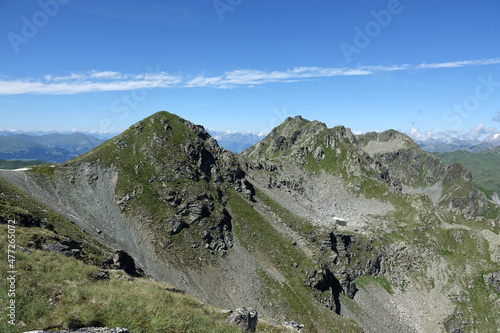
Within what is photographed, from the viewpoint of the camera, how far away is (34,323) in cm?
1197

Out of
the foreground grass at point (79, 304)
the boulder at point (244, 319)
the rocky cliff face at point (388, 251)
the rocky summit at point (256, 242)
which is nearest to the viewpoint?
the foreground grass at point (79, 304)

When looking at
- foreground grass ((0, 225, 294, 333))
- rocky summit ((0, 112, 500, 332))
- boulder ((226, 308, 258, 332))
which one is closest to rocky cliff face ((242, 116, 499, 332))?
rocky summit ((0, 112, 500, 332))

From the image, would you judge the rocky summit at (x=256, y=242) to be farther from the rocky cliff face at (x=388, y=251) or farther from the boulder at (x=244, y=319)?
the boulder at (x=244, y=319)

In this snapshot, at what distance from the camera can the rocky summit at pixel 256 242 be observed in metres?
83.8

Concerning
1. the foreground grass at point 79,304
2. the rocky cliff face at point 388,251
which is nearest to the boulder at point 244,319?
the foreground grass at point 79,304

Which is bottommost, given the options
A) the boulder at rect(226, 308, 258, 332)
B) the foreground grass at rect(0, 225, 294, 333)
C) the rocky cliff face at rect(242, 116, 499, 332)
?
the rocky cliff face at rect(242, 116, 499, 332)

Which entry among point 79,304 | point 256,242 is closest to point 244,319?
point 79,304

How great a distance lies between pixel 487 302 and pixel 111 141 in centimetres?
19160

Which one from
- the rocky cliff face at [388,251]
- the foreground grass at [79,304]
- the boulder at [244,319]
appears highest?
the foreground grass at [79,304]

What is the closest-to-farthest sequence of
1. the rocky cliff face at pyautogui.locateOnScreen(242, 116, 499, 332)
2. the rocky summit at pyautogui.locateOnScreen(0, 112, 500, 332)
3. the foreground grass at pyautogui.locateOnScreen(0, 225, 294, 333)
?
the foreground grass at pyautogui.locateOnScreen(0, 225, 294, 333), the rocky summit at pyautogui.locateOnScreen(0, 112, 500, 332), the rocky cliff face at pyautogui.locateOnScreen(242, 116, 499, 332)

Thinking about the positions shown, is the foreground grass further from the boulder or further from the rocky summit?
the rocky summit

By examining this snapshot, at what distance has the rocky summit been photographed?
8375 centimetres

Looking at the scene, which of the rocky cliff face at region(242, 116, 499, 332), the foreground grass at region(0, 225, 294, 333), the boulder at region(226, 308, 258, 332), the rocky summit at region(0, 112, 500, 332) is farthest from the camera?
the rocky cliff face at region(242, 116, 499, 332)

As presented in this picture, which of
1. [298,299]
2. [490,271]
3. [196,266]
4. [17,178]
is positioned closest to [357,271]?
[298,299]
